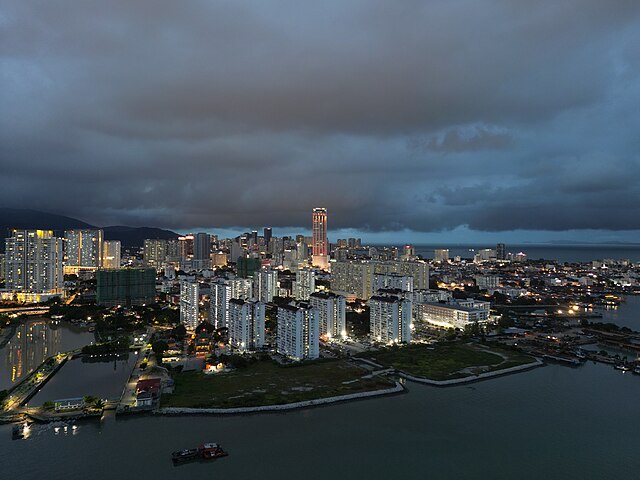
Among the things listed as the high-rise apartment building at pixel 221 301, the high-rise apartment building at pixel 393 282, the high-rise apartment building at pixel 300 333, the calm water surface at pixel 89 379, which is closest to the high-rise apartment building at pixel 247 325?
the high-rise apartment building at pixel 300 333

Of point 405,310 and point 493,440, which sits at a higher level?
point 405,310

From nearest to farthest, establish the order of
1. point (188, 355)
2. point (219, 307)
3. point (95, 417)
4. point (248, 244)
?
point (95, 417)
point (188, 355)
point (219, 307)
point (248, 244)

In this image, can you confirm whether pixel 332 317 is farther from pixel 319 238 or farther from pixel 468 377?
pixel 319 238

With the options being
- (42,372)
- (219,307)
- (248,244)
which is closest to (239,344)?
(219,307)

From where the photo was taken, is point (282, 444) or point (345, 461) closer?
point (345, 461)

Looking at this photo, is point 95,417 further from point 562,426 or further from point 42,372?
point 562,426

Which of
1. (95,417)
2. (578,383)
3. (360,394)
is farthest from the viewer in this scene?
(578,383)

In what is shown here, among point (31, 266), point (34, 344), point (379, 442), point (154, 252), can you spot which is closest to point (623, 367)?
point (379, 442)

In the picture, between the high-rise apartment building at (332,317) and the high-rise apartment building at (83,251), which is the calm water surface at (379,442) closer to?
the high-rise apartment building at (332,317)
